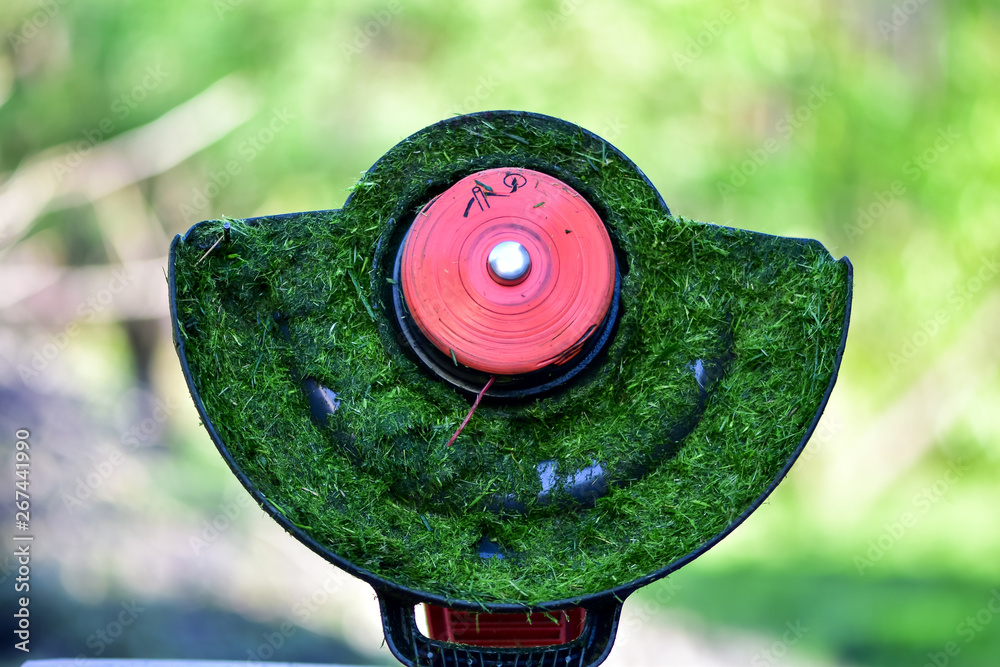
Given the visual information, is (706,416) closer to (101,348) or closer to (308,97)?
(308,97)

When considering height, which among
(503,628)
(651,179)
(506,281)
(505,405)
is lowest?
(503,628)

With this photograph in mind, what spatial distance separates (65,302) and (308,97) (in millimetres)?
2431

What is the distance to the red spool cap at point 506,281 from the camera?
1.38m

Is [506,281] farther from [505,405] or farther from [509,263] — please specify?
[505,405]

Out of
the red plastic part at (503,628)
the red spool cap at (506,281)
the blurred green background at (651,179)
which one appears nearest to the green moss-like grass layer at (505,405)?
the red spool cap at (506,281)

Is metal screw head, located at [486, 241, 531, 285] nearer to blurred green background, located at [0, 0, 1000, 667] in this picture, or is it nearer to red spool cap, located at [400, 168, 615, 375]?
red spool cap, located at [400, 168, 615, 375]

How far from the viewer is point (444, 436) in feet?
4.72

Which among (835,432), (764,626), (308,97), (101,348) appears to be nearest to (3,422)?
(101,348)

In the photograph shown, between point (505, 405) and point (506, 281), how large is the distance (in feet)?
0.79

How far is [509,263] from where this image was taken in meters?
1.35

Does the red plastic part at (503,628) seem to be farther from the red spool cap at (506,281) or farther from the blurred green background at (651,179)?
the blurred green background at (651,179)

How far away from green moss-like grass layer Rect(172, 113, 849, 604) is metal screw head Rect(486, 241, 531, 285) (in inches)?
8.6

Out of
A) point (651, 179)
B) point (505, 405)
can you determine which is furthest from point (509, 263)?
point (651, 179)

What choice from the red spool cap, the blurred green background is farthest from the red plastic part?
the blurred green background
